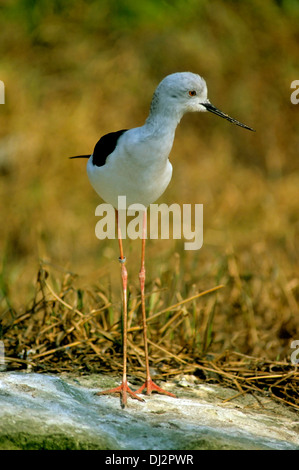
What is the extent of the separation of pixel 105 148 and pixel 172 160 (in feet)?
13.6

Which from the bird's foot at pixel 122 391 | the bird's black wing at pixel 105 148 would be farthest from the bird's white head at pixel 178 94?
the bird's foot at pixel 122 391

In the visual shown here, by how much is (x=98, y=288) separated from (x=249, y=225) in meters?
2.70

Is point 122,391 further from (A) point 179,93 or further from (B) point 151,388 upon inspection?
(A) point 179,93

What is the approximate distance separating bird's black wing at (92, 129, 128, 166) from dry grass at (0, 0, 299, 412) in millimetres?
705

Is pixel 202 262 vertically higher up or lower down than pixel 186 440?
higher up

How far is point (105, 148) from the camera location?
2670 millimetres

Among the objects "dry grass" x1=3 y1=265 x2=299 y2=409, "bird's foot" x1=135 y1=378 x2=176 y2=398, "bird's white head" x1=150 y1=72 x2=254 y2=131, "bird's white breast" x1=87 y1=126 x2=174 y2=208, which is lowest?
"bird's foot" x1=135 y1=378 x2=176 y2=398

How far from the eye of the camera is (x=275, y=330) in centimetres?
406

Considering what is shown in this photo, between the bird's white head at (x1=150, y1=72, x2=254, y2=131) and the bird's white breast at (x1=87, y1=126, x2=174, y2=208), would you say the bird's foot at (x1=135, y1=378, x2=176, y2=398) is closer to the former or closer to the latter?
the bird's white breast at (x1=87, y1=126, x2=174, y2=208)

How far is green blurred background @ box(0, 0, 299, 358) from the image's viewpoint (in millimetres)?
5664

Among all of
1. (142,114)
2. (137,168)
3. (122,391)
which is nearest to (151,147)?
(137,168)

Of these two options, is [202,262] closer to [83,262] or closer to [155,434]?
[83,262]

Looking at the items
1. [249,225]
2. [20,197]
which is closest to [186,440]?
[249,225]

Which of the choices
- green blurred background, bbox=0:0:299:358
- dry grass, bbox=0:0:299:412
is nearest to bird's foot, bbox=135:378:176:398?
dry grass, bbox=0:0:299:412
